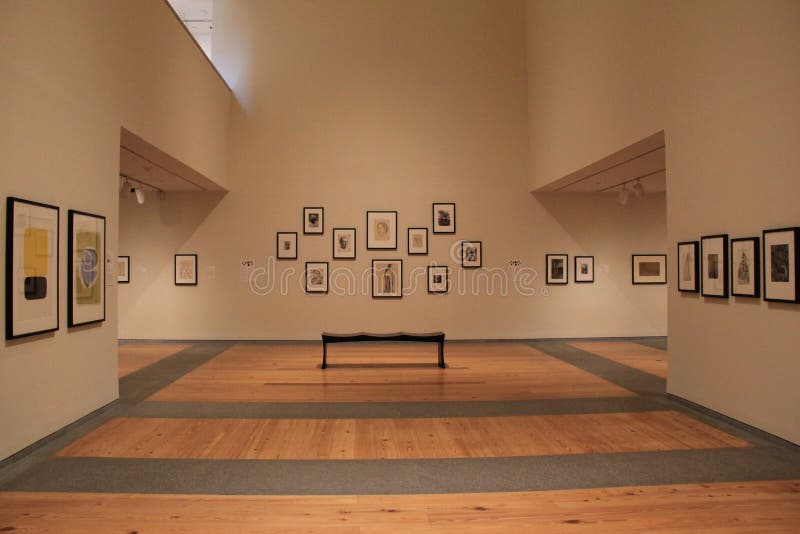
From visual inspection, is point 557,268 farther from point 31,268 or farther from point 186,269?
point 31,268

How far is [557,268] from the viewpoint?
11297 mm

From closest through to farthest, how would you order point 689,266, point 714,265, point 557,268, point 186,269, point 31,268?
point 31,268, point 714,265, point 689,266, point 186,269, point 557,268

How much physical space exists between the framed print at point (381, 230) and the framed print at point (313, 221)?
1098 mm

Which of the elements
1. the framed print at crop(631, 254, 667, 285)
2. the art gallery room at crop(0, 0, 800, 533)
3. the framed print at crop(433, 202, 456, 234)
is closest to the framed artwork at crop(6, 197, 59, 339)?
the art gallery room at crop(0, 0, 800, 533)

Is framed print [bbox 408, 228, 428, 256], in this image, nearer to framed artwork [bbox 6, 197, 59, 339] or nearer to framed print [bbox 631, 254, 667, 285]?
framed print [bbox 631, 254, 667, 285]

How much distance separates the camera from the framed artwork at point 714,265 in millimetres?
5332

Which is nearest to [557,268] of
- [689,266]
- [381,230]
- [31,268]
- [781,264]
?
[381,230]


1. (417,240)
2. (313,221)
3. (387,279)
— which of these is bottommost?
(387,279)

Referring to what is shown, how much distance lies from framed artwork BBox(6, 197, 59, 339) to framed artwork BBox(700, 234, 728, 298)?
7.16 metres

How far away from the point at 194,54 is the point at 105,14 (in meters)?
3.12

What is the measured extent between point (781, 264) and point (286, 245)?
905cm

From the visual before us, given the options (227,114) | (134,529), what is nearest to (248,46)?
(227,114)

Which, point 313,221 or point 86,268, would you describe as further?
point 313,221

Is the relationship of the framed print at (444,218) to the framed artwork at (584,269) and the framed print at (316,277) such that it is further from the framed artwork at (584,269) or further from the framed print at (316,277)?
the framed artwork at (584,269)
